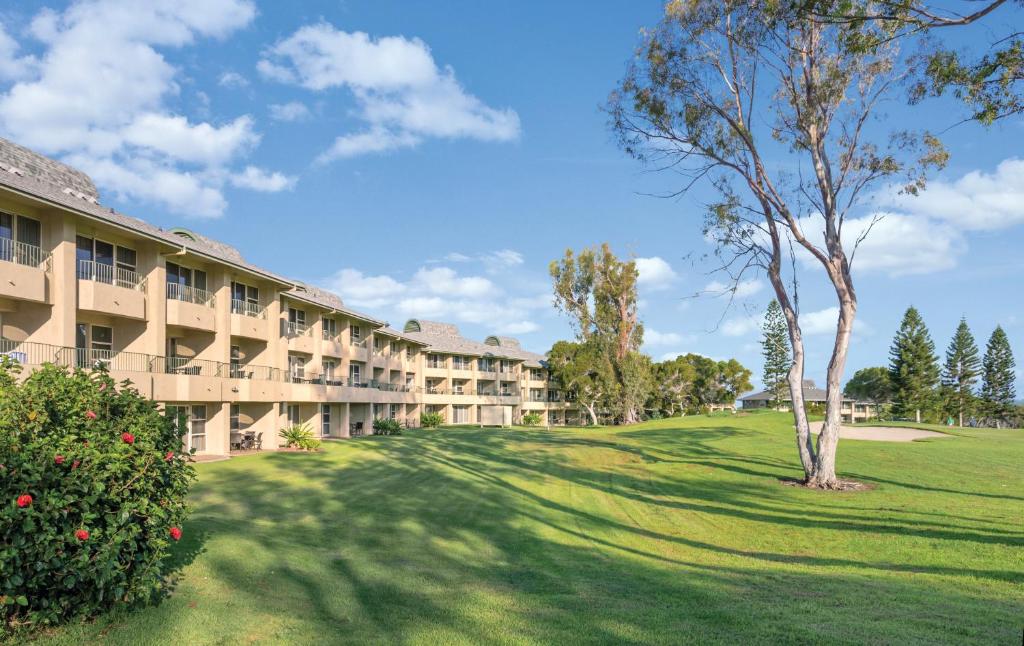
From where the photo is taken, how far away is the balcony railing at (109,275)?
69.7 ft

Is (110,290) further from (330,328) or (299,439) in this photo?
(330,328)

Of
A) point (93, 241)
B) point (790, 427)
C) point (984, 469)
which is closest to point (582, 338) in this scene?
point (790, 427)

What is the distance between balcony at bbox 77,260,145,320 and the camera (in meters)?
20.6

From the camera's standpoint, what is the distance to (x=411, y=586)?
8953 mm

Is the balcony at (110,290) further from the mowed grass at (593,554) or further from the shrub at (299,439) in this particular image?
the shrub at (299,439)

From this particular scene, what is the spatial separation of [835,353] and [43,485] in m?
20.1

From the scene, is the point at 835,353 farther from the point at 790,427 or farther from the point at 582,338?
the point at 582,338

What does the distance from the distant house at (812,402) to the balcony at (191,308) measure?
72.0 m

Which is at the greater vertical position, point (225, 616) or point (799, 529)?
point (225, 616)

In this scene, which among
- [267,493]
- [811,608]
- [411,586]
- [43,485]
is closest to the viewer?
[43,485]

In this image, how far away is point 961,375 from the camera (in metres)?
80.4

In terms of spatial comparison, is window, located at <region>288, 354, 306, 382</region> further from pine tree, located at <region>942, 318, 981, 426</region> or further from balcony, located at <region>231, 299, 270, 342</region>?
pine tree, located at <region>942, 318, 981, 426</region>

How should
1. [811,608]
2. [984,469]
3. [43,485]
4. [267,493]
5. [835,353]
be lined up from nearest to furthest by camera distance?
1. [43,485]
2. [811,608]
3. [267,493]
4. [835,353]
5. [984,469]

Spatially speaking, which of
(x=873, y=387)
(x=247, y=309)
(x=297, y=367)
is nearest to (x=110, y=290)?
(x=247, y=309)
